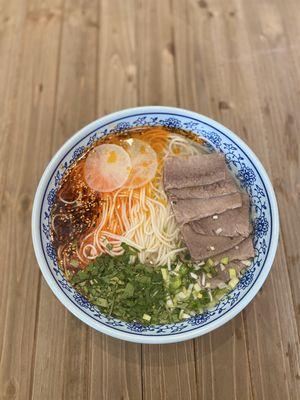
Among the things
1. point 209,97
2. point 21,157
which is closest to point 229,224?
point 209,97

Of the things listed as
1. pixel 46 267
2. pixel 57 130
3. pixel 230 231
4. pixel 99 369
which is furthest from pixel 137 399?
pixel 57 130

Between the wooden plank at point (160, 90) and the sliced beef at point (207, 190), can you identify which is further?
the sliced beef at point (207, 190)

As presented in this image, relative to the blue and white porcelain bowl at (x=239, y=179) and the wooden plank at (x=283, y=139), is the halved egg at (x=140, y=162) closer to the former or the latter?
the blue and white porcelain bowl at (x=239, y=179)

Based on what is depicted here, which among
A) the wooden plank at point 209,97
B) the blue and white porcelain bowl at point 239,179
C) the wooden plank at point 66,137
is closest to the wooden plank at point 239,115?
the wooden plank at point 209,97

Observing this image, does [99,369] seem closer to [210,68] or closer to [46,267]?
[46,267]

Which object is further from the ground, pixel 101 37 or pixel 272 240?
pixel 101 37
